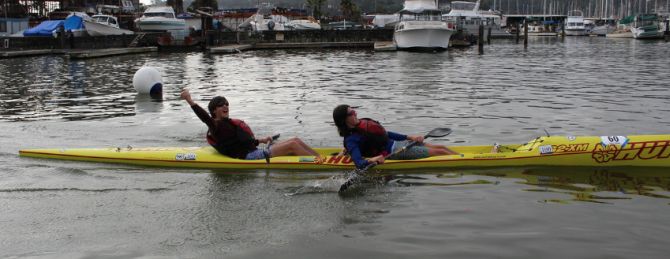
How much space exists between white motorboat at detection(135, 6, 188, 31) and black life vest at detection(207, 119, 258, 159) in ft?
161

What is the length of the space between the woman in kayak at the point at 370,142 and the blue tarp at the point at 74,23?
46.8 metres

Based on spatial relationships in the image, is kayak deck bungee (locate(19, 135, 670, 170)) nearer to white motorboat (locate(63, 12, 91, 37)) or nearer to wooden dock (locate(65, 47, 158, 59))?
wooden dock (locate(65, 47, 158, 59))

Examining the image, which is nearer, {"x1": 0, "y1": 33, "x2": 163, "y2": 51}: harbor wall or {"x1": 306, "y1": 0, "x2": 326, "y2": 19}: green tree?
{"x1": 0, "y1": 33, "x2": 163, "y2": 51}: harbor wall

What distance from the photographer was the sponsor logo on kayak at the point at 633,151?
9297 mm

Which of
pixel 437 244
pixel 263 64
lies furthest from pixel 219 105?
pixel 263 64

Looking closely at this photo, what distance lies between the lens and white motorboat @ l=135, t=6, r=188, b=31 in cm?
5634

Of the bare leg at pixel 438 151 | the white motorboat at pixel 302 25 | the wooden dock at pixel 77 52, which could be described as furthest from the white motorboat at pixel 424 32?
the bare leg at pixel 438 151

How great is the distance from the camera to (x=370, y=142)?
9445mm

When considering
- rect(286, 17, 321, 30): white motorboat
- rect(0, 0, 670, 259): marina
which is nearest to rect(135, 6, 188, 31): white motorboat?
rect(286, 17, 321, 30): white motorboat

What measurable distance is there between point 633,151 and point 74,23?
49114 millimetres

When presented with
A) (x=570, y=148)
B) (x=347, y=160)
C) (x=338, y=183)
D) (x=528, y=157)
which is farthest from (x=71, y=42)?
(x=570, y=148)

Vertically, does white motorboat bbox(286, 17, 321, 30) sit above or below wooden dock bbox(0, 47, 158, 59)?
above

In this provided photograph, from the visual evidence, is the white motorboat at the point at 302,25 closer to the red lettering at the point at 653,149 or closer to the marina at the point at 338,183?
the marina at the point at 338,183

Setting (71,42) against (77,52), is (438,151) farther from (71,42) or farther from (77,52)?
(71,42)
